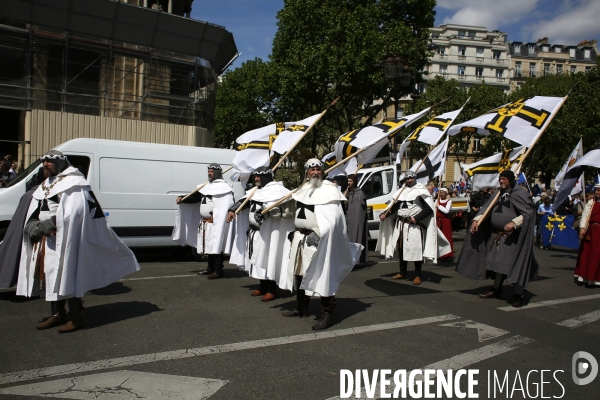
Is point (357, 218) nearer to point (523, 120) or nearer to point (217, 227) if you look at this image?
point (217, 227)

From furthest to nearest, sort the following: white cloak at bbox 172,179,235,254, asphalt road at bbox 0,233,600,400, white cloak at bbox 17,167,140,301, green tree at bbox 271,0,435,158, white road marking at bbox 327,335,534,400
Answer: green tree at bbox 271,0,435,158, white cloak at bbox 172,179,235,254, white cloak at bbox 17,167,140,301, white road marking at bbox 327,335,534,400, asphalt road at bbox 0,233,600,400

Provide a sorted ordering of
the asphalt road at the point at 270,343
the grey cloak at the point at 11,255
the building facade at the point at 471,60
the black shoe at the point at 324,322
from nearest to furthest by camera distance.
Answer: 1. the asphalt road at the point at 270,343
2. the black shoe at the point at 324,322
3. the grey cloak at the point at 11,255
4. the building facade at the point at 471,60

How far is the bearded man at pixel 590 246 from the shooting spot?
Result: 916 cm

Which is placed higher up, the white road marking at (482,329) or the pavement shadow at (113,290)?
the white road marking at (482,329)

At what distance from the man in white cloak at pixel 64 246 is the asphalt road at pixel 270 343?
1.32 feet

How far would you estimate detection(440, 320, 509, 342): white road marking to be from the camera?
5.71 metres

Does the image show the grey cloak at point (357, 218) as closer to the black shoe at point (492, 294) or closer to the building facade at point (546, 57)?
the black shoe at point (492, 294)

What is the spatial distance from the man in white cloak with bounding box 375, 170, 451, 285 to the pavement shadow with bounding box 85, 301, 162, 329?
14.5ft

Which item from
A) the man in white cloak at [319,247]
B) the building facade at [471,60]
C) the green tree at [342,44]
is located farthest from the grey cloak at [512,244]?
the building facade at [471,60]

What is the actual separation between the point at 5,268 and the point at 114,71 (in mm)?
15824

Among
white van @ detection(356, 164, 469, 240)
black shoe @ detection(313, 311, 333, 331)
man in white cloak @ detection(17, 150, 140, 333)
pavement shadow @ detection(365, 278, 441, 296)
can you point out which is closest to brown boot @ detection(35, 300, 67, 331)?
man in white cloak @ detection(17, 150, 140, 333)

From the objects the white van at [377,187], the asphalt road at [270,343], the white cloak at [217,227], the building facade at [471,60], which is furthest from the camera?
the building facade at [471,60]

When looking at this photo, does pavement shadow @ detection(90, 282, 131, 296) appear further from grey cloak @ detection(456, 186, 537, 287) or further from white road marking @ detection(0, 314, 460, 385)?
grey cloak @ detection(456, 186, 537, 287)

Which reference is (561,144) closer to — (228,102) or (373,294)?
(228,102)
